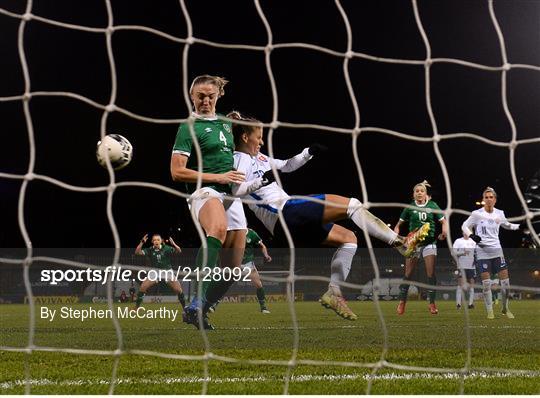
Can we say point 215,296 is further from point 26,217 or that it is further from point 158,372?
point 26,217

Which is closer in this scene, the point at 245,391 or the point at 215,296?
the point at 245,391

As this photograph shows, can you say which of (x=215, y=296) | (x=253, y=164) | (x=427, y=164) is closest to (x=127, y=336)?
(x=215, y=296)

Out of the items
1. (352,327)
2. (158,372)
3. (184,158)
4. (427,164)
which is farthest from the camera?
(427,164)

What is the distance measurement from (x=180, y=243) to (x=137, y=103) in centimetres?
522

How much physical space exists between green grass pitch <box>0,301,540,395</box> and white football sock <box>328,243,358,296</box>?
0.48 m

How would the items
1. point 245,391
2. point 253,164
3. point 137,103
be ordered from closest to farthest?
point 245,391 → point 253,164 → point 137,103

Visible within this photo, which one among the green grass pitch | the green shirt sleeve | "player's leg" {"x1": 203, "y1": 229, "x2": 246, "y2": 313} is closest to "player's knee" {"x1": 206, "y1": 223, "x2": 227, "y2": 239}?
"player's leg" {"x1": 203, "y1": 229, "x2": 246, "y2": 313}

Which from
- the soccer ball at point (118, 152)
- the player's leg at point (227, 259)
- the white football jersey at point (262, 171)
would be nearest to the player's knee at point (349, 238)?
the white football jersey at point (262, 171)

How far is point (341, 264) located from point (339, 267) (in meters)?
0.04

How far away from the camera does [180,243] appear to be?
1001 inches

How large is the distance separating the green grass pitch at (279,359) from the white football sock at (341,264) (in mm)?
476

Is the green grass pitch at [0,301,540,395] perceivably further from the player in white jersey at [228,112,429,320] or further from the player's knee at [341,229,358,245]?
the player's knee at [341,229,358,245]

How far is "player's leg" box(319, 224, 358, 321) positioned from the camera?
502 centimetres

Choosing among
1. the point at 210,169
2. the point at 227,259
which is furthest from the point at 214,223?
the point at 227,259
